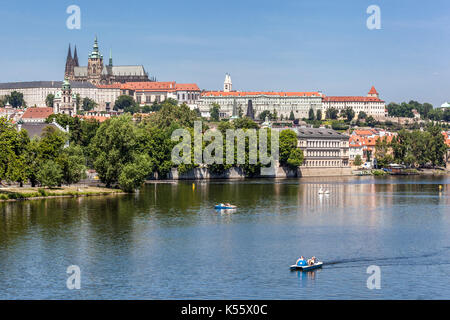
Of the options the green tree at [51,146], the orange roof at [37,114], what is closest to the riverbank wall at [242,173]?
the green tree at [51,146]

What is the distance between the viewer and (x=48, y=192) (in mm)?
74688

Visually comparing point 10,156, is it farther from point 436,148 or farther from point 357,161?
point 436,148

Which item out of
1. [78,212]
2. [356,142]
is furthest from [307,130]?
[78,212]

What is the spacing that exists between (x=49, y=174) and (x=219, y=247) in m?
33.2

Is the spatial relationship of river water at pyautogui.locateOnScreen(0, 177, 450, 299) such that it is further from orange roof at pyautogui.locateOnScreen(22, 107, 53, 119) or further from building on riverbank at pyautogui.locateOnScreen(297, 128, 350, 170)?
orange roof at pyautogui.locateOnScreen(22, 107, 53, 119)

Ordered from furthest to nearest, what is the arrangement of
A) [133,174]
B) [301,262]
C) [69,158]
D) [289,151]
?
1. [289,151]
2. [133,174]
3. [69,158]
4. [301,262]

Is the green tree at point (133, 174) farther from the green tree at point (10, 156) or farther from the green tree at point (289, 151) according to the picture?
the green tree at point (289, 151)

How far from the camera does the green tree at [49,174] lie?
7638cm

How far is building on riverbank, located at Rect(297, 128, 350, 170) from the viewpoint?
468 feet

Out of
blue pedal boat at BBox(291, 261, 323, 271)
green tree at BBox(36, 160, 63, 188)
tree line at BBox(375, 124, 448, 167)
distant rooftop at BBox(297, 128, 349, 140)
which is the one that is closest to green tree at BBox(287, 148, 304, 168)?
distant rooftop at BBox(297, 128, 349, 140)

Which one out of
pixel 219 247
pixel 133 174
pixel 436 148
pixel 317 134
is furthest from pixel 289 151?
pixel 219 247
